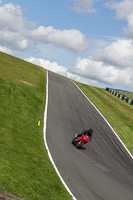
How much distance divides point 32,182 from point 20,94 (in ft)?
46.7


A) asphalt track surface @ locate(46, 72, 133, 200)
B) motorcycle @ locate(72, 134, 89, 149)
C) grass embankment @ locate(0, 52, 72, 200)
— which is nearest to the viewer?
grass embankment @ locate(0, 52, 72, 200)

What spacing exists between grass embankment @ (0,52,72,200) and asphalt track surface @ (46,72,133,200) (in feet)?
2.71

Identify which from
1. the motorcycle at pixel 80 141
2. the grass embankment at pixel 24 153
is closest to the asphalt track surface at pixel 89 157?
the motorcycle at pixel 80 141

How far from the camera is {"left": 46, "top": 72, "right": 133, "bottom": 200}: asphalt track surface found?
1029 cm

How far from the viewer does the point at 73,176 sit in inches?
423

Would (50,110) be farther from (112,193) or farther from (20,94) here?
(112,193)

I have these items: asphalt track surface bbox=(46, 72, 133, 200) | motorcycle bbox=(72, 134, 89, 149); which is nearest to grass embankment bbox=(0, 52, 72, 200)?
asphalt track surface bbox=(46, 72, 133, 200)

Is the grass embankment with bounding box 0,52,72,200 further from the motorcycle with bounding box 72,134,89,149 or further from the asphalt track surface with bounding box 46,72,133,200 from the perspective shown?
the motorcycle with bounding box 72,134,89,149

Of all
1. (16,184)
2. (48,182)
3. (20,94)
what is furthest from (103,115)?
(16,184)

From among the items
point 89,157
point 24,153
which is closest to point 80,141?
point 89,157

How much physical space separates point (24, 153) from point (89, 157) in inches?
203

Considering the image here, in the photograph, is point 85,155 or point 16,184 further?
point 85,155

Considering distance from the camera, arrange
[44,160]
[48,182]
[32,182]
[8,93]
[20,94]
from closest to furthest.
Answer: [32,182] < [48,182] < [44,160] < [8,93] < [20,94]

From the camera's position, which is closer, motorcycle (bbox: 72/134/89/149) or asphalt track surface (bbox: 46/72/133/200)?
asphalt track surface (bbox: 46/72/133/200)
